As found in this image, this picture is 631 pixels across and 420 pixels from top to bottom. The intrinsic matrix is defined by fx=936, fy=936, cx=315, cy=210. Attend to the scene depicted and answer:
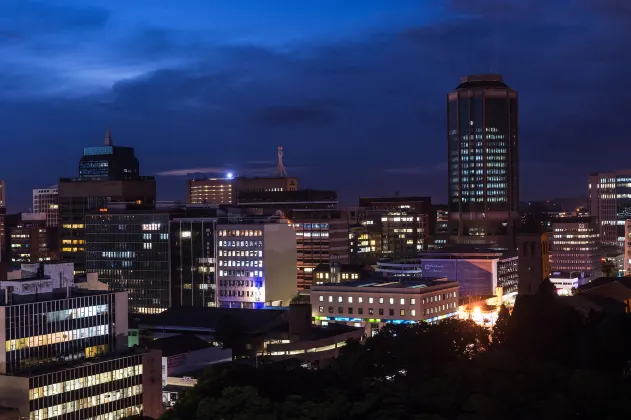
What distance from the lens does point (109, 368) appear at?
66.7 meters

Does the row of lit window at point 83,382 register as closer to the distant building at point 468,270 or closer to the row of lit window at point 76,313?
the row of lit window at point 76,313

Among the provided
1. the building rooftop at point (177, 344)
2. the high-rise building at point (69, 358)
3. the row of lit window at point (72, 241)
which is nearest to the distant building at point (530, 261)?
the row of lit window at point (72, 241)

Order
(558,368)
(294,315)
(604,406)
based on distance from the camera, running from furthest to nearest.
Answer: (294,315) < (558,368) < (604,406)

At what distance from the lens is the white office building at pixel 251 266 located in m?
135

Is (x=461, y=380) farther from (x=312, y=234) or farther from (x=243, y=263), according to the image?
(x=312, y=234)

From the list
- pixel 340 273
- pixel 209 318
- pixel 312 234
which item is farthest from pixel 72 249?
pixel 209 318

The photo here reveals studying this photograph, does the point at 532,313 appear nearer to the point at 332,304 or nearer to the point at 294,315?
the point at 294,315

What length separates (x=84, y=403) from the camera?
64562mm

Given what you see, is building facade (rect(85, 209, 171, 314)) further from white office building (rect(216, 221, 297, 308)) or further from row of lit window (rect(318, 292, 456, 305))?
row of lit window (rect(318, 292, 456, 305))

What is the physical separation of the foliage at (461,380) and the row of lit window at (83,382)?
50.0 feet

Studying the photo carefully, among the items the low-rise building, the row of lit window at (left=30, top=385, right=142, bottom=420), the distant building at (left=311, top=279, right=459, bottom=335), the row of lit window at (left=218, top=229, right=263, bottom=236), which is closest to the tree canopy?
the row of lit window at (left=30, top=385, right=142, bottom=420)

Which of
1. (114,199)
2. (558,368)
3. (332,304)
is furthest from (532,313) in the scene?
(114,199)

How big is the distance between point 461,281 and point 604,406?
111364 millimetres

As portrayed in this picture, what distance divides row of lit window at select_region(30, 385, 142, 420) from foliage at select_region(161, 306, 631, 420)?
49.7 ft
